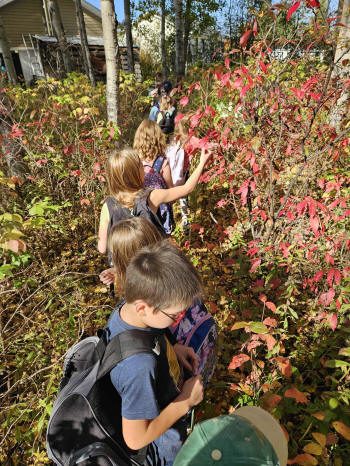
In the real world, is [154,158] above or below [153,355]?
above

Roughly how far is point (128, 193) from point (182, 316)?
39.8 inches

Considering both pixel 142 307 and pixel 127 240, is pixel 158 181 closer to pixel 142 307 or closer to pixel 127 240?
pixel 127 240

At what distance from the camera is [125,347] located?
1.19 metres

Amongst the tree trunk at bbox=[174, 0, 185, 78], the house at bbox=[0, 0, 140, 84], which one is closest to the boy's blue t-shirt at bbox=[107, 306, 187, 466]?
the tree trunk at bbox=[174, 0, 185, 78]

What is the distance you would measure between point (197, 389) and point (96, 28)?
31.1 metres

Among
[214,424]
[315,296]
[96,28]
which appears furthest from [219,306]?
[96,28]

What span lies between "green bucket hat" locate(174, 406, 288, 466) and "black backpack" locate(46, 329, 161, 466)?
47 cm

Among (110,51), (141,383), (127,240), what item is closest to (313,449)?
(141,383)

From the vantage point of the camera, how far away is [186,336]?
1.79m

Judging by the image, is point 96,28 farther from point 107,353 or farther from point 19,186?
point 107,353

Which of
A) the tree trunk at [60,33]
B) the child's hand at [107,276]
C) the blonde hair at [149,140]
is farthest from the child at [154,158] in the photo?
the tree trunk at [60,33]

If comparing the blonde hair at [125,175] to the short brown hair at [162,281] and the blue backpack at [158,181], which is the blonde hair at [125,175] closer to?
the blue backpack at [158,181]

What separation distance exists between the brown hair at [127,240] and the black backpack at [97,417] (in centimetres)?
58

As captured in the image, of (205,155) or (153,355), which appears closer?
(153,355)
